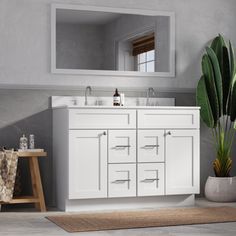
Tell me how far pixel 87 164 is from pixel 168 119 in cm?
84

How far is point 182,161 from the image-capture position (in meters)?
5.38

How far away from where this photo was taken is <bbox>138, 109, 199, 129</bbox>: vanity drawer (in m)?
5.27

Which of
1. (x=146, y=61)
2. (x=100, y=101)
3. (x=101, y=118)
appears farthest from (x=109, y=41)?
(x=101, y=118)

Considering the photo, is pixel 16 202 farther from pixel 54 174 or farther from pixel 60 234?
pixel 60 234

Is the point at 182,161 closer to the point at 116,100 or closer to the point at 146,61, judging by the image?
the point at 116,100

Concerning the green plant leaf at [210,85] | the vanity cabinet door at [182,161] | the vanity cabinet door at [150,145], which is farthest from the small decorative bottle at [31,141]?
the green plant leaf at [210,85]

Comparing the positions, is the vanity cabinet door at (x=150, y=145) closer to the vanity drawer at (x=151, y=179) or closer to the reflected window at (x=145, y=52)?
the vanity drawer at (x=151, y=179)

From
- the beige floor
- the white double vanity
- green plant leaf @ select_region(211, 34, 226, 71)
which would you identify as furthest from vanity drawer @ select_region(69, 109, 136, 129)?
green plant leaf @ select_region(211, 34, 226, 71)

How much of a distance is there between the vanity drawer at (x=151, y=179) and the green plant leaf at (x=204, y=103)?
0.75 metres

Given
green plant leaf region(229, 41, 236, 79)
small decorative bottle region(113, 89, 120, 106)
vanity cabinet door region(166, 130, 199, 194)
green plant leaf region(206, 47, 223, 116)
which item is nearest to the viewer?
vanity cabinet door region(166, 130, 199, 194)

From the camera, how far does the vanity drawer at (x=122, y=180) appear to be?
202 inches

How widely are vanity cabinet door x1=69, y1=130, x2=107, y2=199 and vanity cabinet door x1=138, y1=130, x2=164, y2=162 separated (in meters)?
0.33

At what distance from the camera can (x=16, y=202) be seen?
16.6 ft

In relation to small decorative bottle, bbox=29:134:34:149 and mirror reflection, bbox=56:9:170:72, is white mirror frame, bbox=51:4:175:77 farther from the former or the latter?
small decorative bottle, bbox=29:134:34:149
